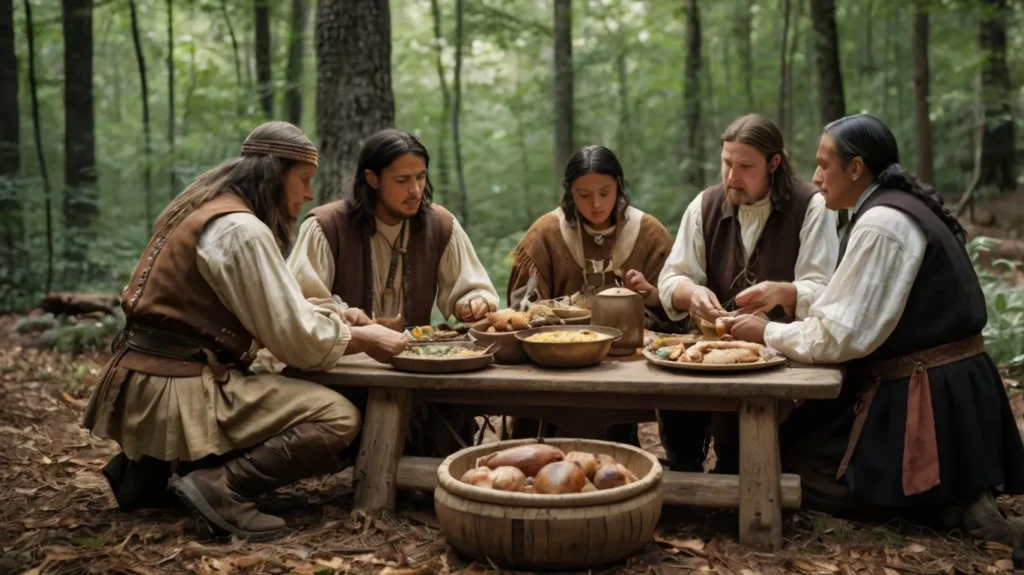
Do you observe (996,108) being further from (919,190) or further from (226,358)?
(226,358)

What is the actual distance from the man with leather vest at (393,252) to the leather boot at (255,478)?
2.60ft

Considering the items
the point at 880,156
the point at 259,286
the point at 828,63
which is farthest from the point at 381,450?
the point at 828,63

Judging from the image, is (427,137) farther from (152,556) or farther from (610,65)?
(152,556)

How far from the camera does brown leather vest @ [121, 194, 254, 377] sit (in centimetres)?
329

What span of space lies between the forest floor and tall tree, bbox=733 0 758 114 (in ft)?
43.5

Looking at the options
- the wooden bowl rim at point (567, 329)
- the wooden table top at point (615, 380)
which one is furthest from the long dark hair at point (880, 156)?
the wooden bowl rim at point (567, 329)

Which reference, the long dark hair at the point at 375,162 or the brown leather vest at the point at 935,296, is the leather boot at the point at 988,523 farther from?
the long dark hair at the point at 375,162

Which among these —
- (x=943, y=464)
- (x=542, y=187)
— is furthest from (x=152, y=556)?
(x=542, y=187)

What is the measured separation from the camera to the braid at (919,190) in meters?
3.40

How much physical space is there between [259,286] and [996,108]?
1255 centimetres

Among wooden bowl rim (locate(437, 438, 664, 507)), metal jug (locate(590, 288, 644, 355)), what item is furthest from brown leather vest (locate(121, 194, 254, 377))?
metal jug (locate(590, 288, 644, 355))

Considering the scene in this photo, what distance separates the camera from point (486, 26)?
13273 mm

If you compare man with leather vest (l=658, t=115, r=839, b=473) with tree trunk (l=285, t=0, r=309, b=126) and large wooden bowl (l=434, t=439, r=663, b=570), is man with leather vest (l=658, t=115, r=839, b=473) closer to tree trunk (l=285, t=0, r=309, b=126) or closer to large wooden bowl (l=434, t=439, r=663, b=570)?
large wooden bowl (l=434, t=439, r=663, b=570)

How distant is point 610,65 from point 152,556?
19360mm
